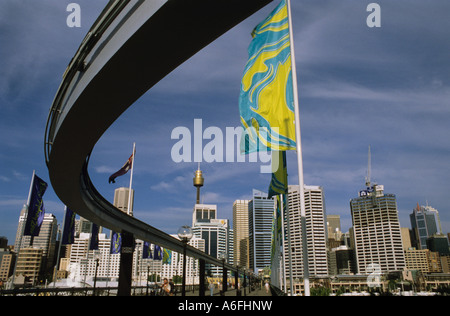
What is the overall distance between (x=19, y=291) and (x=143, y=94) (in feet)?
53.7

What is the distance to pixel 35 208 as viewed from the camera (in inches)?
830

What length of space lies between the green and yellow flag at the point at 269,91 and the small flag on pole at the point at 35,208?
17953 millimetres

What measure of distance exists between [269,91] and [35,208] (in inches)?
757

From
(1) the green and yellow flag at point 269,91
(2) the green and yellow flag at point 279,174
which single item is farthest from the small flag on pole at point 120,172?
(1) the green and yellow flag at point 269,91

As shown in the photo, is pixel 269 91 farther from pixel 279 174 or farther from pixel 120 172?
pixel 120 172

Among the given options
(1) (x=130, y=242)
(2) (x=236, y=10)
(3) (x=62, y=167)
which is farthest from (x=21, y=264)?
A: (2) (x=236, y=10)

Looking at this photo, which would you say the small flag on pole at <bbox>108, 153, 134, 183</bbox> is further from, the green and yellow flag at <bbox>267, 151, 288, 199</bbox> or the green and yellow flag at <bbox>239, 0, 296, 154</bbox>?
the green and yellow flag at <bbox>239, 0, 296, 154</bbox>

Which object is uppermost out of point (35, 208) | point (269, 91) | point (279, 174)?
point (269, 91)

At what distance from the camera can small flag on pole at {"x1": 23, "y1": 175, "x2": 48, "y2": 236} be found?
20.5 m

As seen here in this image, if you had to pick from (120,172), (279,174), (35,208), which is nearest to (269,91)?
(279,174)

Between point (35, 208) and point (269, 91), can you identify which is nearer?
point (269, 91)

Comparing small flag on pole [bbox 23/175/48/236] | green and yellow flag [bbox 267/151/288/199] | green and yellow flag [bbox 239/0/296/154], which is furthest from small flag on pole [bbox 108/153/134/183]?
→ green and yellow flag [bbox 239/0/296/154]

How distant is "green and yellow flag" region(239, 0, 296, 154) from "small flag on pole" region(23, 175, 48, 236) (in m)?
18.0
